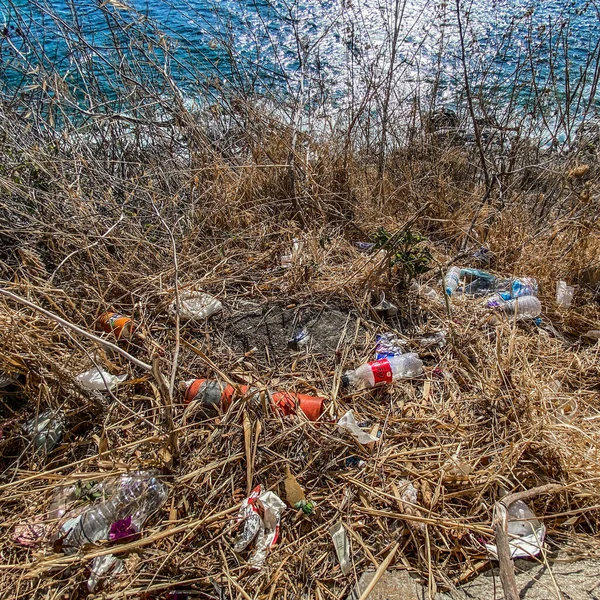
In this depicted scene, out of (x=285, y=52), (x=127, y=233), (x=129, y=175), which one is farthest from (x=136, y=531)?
(x=285, y=52)

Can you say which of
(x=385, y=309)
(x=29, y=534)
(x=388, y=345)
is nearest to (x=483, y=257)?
(x=385, y=309)

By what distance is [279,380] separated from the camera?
1.77 metres

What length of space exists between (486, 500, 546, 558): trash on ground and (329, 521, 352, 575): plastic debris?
16.2 inches

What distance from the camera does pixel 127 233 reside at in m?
2.13

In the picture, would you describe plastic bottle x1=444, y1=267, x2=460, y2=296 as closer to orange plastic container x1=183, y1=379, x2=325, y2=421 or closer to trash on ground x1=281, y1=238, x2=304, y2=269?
trash on ground x1=281, y1=238, x2=304, y2=269

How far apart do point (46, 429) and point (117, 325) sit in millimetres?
472

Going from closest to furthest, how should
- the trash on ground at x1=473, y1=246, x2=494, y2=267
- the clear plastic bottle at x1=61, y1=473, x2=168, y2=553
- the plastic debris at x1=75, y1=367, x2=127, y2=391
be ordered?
the clear plastic bottle at x1=61, y1=473, x2=168, y2=553
the plastic debris at x1=75, y1=367, x2=127, y2=391
the trash on ground at x1=473, y1=246, x2=494, y2=267

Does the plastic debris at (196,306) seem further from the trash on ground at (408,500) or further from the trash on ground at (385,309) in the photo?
the trash on ground at (408,500)

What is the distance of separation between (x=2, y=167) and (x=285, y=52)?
4816mm

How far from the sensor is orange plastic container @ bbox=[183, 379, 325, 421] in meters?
1.61

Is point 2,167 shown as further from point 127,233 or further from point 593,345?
point 593,345

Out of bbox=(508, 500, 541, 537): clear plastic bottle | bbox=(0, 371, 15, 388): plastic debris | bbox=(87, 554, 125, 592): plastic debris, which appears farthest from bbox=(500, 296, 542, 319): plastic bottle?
bbox=(0, 371, 15, 388): plastic debris

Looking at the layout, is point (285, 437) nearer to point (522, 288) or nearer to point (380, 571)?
point (380, 571)

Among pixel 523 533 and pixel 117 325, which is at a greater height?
pixel 117 325
